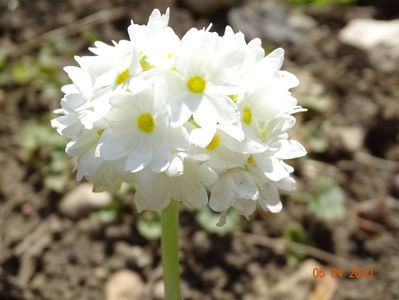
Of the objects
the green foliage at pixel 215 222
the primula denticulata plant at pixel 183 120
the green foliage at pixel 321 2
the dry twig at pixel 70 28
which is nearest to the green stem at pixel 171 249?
the primula denticulata plant at pixel 183 120

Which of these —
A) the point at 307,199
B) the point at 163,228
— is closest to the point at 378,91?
the point at 307,199

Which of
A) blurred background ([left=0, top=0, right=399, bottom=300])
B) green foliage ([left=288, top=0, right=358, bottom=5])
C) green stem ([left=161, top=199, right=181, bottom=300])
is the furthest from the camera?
green foliage ([left=288, top=0, right=358, bottom=5])

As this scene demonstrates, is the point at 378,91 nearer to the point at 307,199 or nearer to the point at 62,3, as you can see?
the point at 307,199

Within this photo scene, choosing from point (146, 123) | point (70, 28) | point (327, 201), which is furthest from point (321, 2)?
point (146, 123)

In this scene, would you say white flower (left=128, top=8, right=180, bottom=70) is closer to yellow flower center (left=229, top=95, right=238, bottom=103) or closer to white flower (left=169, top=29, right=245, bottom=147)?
white flower (left=169, top=29, right=245, bottom=147)

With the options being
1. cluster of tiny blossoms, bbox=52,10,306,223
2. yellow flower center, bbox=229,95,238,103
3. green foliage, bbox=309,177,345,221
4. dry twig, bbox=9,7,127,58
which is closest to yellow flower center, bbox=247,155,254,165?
cluster of tiny blossoms, bbox=52,10,306,223

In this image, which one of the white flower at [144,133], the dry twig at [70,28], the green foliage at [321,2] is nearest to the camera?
the white flower at [144,133]

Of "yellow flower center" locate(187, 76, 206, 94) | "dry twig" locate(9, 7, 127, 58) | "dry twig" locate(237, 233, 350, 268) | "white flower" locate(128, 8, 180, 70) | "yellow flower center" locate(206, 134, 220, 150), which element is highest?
"white flower" locate(128, 8, 180, 70)

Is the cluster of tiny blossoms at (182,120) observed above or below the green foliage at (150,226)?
above
